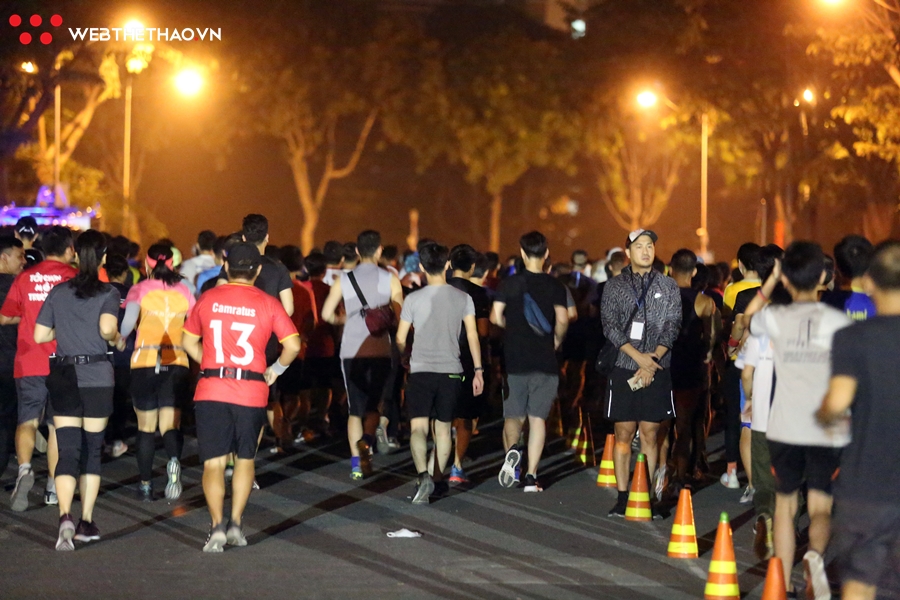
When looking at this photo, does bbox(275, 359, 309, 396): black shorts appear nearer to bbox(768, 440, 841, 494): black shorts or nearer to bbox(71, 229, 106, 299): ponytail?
bbox(71, 229, 106, 299): ponytail

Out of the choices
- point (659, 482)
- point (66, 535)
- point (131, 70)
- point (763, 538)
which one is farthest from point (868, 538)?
point (131, 70)

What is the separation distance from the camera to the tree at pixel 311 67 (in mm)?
38844

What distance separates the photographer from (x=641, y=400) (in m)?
9.10

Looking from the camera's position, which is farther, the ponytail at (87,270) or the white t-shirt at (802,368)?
the ponytail at (87,270)

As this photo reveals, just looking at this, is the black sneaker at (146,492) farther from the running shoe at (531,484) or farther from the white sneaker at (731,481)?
the white sneaker at (731,481)

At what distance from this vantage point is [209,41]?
3684 centimetres

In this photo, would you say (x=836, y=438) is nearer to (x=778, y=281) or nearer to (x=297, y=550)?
(x=778, y=281)

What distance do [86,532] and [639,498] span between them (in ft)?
12.7

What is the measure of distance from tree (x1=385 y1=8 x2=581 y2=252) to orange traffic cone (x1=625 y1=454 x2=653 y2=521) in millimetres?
30523

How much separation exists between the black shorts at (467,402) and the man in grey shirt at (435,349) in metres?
0.33

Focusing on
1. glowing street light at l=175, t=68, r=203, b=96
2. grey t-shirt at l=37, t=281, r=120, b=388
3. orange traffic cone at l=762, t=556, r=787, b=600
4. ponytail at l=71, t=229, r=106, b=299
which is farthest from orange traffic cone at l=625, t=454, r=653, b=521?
glowing street light at l=175, t=68, r=203, b=96

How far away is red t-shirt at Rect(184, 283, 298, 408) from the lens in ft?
25.8

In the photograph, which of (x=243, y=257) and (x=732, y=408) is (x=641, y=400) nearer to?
(x=732, y=408)

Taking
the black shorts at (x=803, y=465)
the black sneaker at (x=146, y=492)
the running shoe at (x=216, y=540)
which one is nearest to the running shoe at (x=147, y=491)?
the black sneaker at (x=146, y=492)
